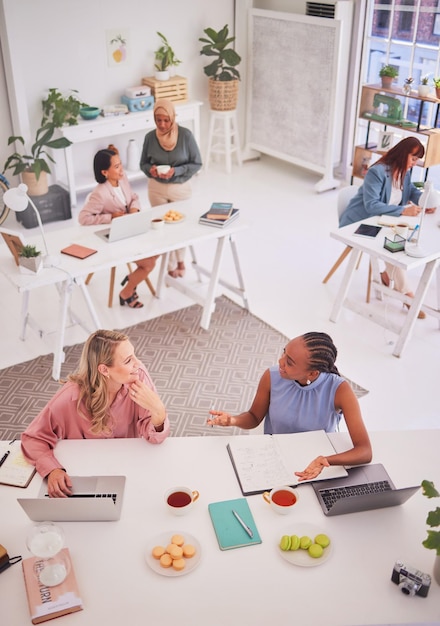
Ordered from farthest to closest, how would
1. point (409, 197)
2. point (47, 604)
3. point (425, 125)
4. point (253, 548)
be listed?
point (425, 125) → point (409, 197) → point (253, 548) → point (47, 604)

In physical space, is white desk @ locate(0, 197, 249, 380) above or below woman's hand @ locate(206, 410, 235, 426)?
below

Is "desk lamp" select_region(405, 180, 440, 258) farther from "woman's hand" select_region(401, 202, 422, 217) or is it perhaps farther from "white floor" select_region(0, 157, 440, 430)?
"white floor" select_region(0, 157, 440, 430)

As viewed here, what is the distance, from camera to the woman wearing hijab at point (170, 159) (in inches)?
186

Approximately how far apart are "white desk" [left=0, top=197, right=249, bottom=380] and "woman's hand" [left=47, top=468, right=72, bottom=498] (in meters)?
1.62

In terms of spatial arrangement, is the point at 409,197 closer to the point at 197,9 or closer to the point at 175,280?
the point at 175,280

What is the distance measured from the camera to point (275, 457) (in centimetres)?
237

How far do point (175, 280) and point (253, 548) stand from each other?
2.98 metres

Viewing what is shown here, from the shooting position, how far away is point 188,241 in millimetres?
4180

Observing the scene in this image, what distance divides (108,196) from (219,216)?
74cm

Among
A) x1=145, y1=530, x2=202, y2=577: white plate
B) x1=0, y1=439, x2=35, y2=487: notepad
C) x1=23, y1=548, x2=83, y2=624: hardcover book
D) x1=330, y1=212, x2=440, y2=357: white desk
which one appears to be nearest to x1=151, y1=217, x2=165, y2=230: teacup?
x1=330, y1=212, x2=440, y2=357: white desk

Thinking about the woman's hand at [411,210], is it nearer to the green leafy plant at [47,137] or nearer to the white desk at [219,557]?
the white desk at [219,557]

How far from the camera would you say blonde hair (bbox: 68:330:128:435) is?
2.40 m

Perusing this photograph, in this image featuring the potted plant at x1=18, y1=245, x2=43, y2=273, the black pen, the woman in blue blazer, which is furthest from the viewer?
the woman in blue blazer

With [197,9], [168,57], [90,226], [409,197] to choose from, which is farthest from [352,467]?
[197,9]
